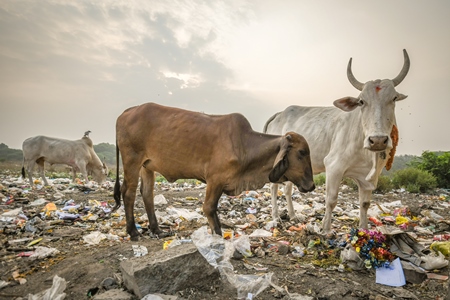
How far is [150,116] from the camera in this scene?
12.9 feet

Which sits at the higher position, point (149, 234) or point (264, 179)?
point (264, 179)

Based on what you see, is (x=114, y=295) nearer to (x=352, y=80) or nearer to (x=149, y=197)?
(x=149, y=197)

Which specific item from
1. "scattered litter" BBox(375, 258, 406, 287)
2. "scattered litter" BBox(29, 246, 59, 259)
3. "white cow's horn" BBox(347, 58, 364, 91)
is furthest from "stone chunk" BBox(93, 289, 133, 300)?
"white cow's horn" BBox(347, 58, 364, 91)

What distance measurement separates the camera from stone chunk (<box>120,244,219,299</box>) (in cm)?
222

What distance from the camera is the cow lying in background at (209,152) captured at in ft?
11.7

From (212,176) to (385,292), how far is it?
209 cm

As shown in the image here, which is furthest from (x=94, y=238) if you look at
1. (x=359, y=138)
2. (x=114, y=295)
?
(x=359, y=138)

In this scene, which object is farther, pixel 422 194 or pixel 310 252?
pixel 422 194

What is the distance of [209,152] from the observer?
11.9ft

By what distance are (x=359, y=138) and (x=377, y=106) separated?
19.2 inches

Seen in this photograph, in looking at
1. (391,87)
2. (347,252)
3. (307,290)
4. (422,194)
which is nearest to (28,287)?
(307,290)

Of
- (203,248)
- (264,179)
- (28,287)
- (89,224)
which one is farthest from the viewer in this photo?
(89,224)

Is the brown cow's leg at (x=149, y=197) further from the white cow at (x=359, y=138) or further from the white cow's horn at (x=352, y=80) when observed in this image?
the white cow's horn at (x=352, y=80)

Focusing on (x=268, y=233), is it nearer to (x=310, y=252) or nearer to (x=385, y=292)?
(x=310, y=252)
